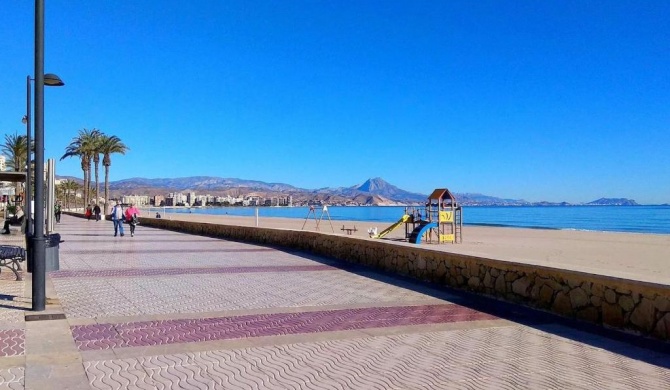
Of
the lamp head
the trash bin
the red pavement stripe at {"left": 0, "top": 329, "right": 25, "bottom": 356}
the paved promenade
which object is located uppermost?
the lamp head

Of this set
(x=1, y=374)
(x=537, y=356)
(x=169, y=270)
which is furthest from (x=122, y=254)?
(x=537, y=356)

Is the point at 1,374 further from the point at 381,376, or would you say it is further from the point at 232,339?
the point at 381,376

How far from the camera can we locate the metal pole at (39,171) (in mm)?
7055

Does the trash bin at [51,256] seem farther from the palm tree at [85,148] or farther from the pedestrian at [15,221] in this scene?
the palm tree at [85,148]

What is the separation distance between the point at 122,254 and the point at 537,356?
1245 centimetres

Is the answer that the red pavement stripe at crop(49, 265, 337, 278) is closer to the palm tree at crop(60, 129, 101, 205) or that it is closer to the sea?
the sea

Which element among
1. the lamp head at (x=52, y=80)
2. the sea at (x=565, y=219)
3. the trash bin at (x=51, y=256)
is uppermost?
the lamp head at (x=52, y=80)

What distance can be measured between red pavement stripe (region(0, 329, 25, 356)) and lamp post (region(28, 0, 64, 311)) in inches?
38.2

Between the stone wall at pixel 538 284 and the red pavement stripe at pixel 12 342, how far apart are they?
5971 mm

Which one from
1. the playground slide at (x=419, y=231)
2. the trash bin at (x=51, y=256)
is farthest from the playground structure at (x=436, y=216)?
the trash bin at (x=51, y=256)

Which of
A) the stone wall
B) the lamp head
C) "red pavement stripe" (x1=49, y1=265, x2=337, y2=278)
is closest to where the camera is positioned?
the stone wall

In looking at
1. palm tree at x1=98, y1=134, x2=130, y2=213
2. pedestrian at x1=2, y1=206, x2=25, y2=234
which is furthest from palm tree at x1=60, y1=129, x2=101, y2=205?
pedestrian at x1=2, y1=206, x2=25, y2=234

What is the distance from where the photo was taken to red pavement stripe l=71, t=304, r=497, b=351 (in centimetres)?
600

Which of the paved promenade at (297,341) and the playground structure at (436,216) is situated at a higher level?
the playground structure at (436,216)
